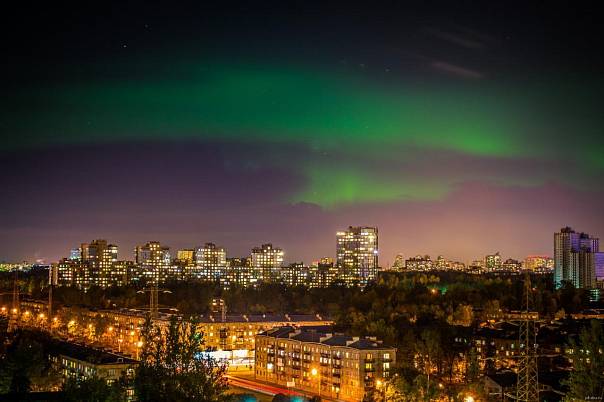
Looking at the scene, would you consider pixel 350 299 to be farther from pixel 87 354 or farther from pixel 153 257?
pixel 153 257

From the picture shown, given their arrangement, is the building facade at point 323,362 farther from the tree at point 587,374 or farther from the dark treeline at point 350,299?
the dark treeline at point 350,299

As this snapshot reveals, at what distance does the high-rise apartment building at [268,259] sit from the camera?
7269cm

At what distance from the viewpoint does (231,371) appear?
23.5 metres

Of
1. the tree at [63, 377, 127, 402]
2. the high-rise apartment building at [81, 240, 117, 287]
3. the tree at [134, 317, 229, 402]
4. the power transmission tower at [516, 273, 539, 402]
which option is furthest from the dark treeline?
the high-rise apartment building at [81, 240, 117, 287]

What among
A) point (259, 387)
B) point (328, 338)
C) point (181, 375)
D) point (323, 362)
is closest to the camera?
point (181, 375)

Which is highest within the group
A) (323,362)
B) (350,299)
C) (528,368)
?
(350,299)

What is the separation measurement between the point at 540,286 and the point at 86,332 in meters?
22.6

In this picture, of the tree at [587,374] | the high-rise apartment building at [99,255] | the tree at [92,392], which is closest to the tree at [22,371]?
the tree at [92,392]

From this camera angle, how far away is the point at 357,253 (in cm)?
6712

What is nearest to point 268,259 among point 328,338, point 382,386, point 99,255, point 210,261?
point 210,261

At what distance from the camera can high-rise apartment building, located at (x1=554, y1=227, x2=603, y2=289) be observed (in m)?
59.2

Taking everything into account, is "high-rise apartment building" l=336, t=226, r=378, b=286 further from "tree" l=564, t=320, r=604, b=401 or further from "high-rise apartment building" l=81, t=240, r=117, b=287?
"tree" l=564, t=320, r=604, b=401

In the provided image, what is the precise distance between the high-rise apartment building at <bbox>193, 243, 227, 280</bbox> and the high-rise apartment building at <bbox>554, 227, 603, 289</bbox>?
30950 mm

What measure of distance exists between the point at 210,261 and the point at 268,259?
6.34 metres
